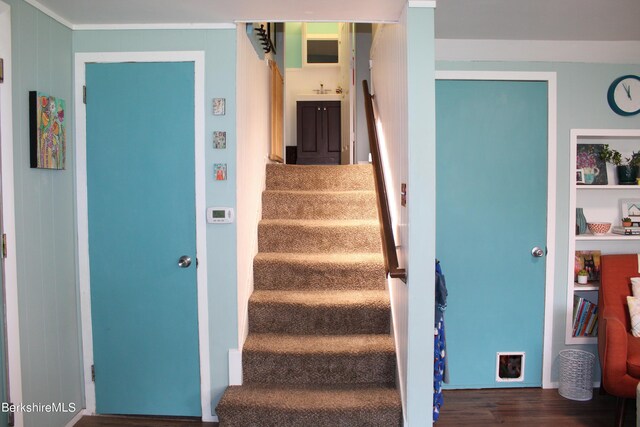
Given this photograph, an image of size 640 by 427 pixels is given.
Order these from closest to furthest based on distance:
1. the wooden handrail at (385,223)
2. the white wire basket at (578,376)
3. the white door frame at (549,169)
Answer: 1. the wooden handrail at (385,223)
2. the white wire basket at (578,376)
3. the white door frame at (549,169)

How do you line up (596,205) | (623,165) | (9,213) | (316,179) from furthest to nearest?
(316,179), (596,205), (623,165), (9,213)

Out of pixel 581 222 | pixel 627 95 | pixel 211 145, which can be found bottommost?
pixel 581 222

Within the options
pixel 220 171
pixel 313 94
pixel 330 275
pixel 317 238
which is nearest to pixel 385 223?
pixel 330 275

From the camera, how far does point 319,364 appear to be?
239cm

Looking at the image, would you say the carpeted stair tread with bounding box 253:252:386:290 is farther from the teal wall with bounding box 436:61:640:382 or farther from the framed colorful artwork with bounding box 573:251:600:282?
the framed colorful artwork with bounding box 573:251:600:282

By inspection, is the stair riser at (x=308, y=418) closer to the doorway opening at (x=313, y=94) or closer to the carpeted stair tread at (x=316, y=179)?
the carpeted stair tread at (x=316, y=179)

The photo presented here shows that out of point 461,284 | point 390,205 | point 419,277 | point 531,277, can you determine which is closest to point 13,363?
point 419,277

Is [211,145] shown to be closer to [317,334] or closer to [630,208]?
[317,334]

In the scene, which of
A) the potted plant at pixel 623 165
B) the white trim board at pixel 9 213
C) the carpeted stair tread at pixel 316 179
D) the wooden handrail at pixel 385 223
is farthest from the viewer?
the carpeted stair tread at pixel 316 179

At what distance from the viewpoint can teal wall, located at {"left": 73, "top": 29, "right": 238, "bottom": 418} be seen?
2.41 m

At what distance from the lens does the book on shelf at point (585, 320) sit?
295 centimetres

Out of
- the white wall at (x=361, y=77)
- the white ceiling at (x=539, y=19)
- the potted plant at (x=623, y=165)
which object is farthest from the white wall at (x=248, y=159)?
the potted plant at (x=623, y=165)

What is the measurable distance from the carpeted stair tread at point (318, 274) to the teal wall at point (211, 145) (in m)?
0.40

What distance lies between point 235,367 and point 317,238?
3.51ft
